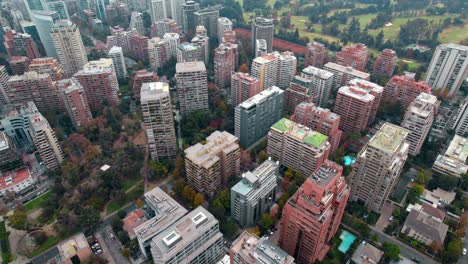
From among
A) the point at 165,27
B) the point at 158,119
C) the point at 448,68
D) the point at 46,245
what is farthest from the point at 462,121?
the point at 165,27

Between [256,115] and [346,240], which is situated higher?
[256,115]

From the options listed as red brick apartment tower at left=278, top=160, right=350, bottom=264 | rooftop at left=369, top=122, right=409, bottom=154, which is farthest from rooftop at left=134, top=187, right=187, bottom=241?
rooftop at left=369, top=122, right=409, bottom=154

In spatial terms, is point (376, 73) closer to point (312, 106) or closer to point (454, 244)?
point (312, 106)

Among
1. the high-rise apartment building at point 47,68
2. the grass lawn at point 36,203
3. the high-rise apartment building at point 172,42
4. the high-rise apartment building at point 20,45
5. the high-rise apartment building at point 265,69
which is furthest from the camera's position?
the high-rise apartment building at point 172,42

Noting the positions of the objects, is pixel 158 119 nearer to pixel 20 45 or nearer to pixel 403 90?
pixel 403 90

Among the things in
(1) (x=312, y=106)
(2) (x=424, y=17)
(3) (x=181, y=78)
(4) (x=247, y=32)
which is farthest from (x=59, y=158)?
(2) (x=424, y=17)

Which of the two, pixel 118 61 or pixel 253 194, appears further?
pixel 118 61

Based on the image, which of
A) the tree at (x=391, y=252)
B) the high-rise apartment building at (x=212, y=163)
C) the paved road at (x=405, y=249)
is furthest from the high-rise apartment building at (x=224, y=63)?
the tree at (x=391, y=252)

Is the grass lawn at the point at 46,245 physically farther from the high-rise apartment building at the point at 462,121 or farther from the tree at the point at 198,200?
the high-rise apartment building at the point at 462,121
